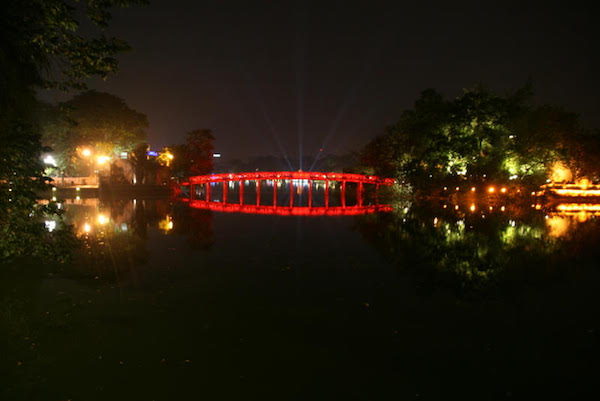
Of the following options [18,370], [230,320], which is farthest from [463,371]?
[18,370]

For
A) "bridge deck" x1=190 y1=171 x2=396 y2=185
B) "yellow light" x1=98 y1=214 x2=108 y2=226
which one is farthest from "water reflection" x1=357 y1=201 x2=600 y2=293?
"bridge deck" x1=190 y1=171 x2=396 y2=185

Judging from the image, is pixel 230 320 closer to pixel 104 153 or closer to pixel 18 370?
pixel 18 370

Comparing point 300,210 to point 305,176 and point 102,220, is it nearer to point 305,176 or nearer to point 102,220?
point 305,176

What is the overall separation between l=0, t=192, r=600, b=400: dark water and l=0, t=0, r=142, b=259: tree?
1457mm

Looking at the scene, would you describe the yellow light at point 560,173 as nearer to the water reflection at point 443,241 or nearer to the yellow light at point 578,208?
the yellow light at point 578,208

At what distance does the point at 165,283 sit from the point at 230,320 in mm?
2458

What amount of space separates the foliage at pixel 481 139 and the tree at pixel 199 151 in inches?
896

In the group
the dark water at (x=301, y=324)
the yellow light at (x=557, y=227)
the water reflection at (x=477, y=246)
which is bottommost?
the dark water at (x=301, y=324)

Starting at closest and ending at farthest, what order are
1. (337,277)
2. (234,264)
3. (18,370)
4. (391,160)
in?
→ (18,370)
(337,277)
(234,264)
(391,160)

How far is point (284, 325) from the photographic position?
497 centimetres

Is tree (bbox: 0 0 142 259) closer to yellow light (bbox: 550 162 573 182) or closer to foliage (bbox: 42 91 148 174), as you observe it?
foliage (bbox: 42 91 148 174)

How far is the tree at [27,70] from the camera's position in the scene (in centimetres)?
509

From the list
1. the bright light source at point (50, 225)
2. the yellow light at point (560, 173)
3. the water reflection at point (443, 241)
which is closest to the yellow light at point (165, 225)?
the water reflection at point (443, 241)

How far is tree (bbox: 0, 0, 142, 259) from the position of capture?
200 inches
